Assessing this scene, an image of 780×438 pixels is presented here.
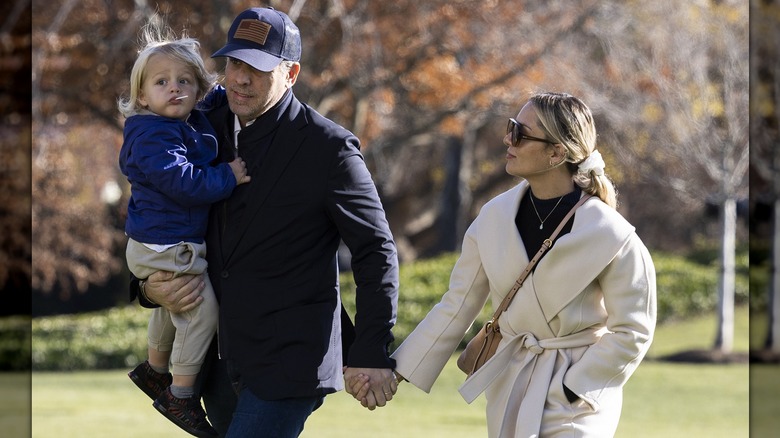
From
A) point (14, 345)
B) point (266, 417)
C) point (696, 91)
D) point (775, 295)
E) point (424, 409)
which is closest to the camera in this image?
point (266, 417)

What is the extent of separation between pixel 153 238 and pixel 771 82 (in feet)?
48.2

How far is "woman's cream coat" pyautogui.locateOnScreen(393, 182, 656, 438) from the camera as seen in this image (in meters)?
3.74

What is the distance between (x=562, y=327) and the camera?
3.85m

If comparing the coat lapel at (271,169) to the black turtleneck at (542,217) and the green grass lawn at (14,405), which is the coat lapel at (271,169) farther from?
the green grass lawn at (14,405)

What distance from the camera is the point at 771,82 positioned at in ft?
55.3

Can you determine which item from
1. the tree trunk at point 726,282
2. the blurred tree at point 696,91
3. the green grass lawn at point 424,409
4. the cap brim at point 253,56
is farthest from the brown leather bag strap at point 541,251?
the tree trunk at point 726,282

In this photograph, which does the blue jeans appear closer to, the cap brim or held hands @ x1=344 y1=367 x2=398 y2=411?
held hands @ x1=344 y1=367 x2=398 y2=411

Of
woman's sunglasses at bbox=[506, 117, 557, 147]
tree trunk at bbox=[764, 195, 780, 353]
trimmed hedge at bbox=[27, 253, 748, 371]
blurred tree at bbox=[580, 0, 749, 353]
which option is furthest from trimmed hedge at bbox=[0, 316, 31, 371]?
woman's sunglasses at bbox=[506, 117, 557, 147]

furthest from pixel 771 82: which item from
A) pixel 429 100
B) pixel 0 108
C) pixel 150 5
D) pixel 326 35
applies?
pixel 0 108

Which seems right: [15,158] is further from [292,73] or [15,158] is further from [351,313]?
[292,73]

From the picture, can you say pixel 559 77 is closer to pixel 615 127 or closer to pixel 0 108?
pixel 615 127

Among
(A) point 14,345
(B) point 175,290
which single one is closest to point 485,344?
(B) point 175,290

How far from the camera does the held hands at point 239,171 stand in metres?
3.85

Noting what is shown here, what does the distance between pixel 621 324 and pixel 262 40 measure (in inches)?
59.6
